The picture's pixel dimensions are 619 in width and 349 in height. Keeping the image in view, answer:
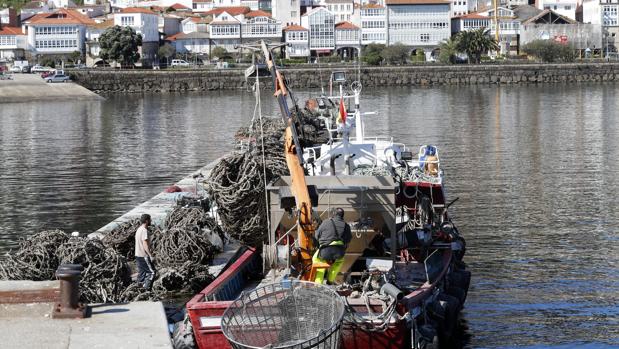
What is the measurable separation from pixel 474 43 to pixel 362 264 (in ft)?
402

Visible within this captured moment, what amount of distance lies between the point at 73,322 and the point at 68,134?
55100 mm

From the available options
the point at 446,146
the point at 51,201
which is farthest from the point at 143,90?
the point at 51,201

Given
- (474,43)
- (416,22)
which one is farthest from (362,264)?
(416,22)

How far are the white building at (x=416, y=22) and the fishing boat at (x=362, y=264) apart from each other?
13320 cm

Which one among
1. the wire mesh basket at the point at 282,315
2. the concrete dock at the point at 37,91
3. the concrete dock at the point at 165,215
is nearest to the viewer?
the wire mesh basket at the point at 282,315

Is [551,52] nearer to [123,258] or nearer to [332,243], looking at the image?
[123,258]

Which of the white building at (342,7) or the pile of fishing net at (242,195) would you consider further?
the white building at (342,7)

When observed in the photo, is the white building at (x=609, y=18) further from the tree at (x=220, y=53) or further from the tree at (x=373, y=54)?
the tree at (x=220, y=53)

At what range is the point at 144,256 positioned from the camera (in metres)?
20.7

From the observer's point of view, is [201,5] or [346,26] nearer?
[346,26]

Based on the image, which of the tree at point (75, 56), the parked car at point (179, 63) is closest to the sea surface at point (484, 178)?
the parked car at point (179, 63)

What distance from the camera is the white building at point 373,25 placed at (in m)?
155

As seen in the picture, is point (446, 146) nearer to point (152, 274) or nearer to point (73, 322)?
point (152, 274)

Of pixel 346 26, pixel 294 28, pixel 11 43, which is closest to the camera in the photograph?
pixel 11 43
